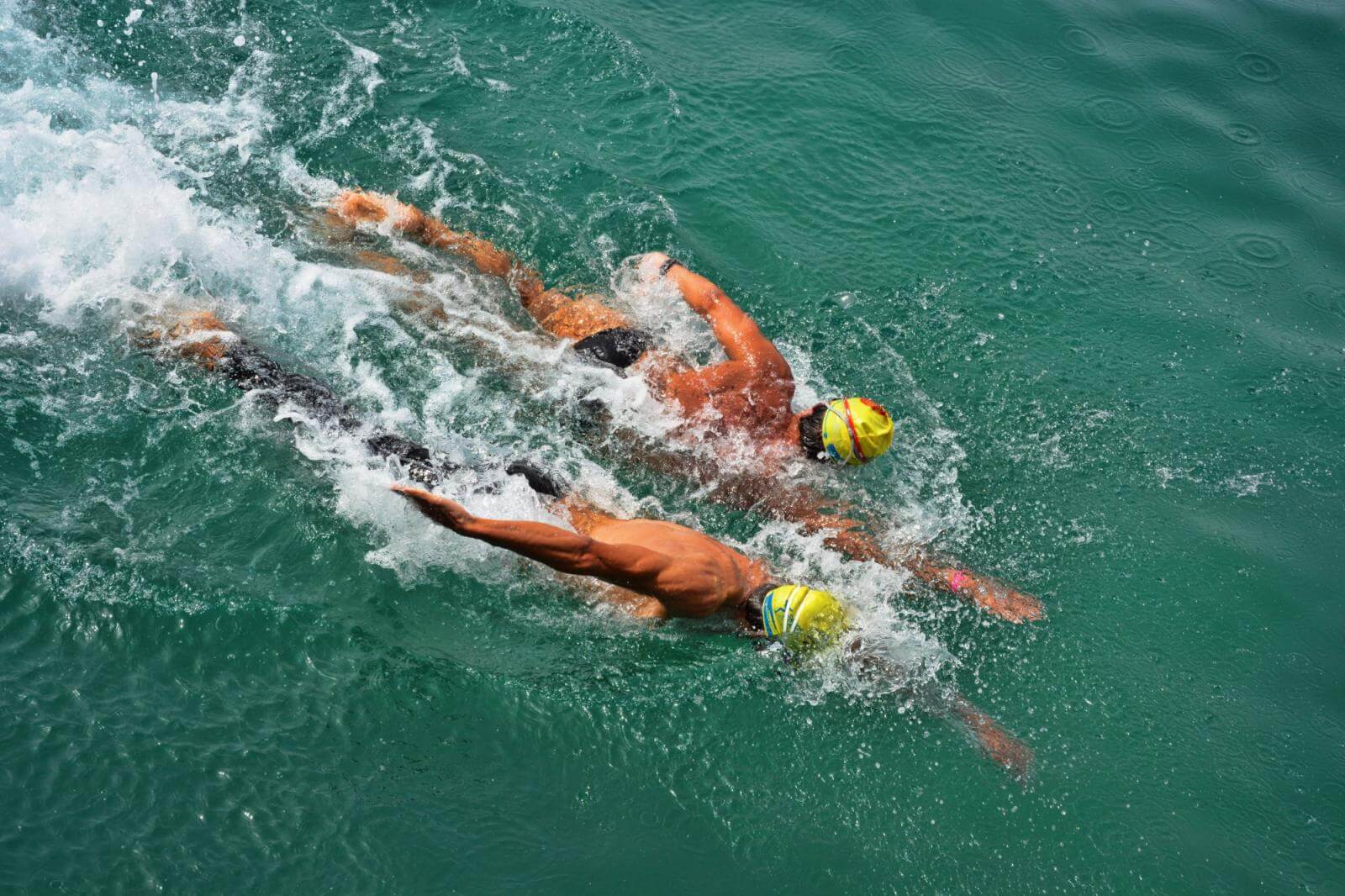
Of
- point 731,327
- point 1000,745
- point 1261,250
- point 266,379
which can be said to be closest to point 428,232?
point 266,379

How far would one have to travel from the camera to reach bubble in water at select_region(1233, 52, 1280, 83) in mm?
12719

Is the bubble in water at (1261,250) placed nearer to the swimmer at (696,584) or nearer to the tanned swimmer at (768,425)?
the tanned swimmer at (768,425)

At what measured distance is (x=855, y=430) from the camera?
668 cm

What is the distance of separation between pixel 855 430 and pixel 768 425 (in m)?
0.63

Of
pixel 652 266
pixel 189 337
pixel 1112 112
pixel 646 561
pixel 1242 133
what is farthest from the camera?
pixel 1242 133

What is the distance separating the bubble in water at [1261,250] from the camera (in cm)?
1035

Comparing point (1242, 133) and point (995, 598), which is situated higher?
point (1242, 133)

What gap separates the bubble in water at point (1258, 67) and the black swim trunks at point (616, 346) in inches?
398

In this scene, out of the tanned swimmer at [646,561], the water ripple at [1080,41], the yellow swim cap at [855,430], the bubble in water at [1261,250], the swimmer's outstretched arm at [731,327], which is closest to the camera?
the tanned swimmer at [646,561]

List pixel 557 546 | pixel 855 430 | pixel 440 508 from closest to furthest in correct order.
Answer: pixel 440 508
pixel 557 546
pixel 855 430

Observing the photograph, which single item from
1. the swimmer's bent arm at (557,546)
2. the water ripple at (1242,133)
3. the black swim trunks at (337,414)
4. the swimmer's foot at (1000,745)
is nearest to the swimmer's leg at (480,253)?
the black swim trunks at (337,414)

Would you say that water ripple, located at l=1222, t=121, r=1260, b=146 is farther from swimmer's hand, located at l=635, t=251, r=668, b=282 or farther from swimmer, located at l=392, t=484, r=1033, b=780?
swimmer, located at l=392, t=484, r=1033, b=780

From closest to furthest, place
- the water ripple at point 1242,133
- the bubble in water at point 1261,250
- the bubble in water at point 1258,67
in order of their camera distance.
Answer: the bubble in water at point 1261,250
the water ripple at point 1242,133
the bubble in water at point 1258,67

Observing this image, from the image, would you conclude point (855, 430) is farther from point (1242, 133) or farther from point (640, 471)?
point (1242, 133)
